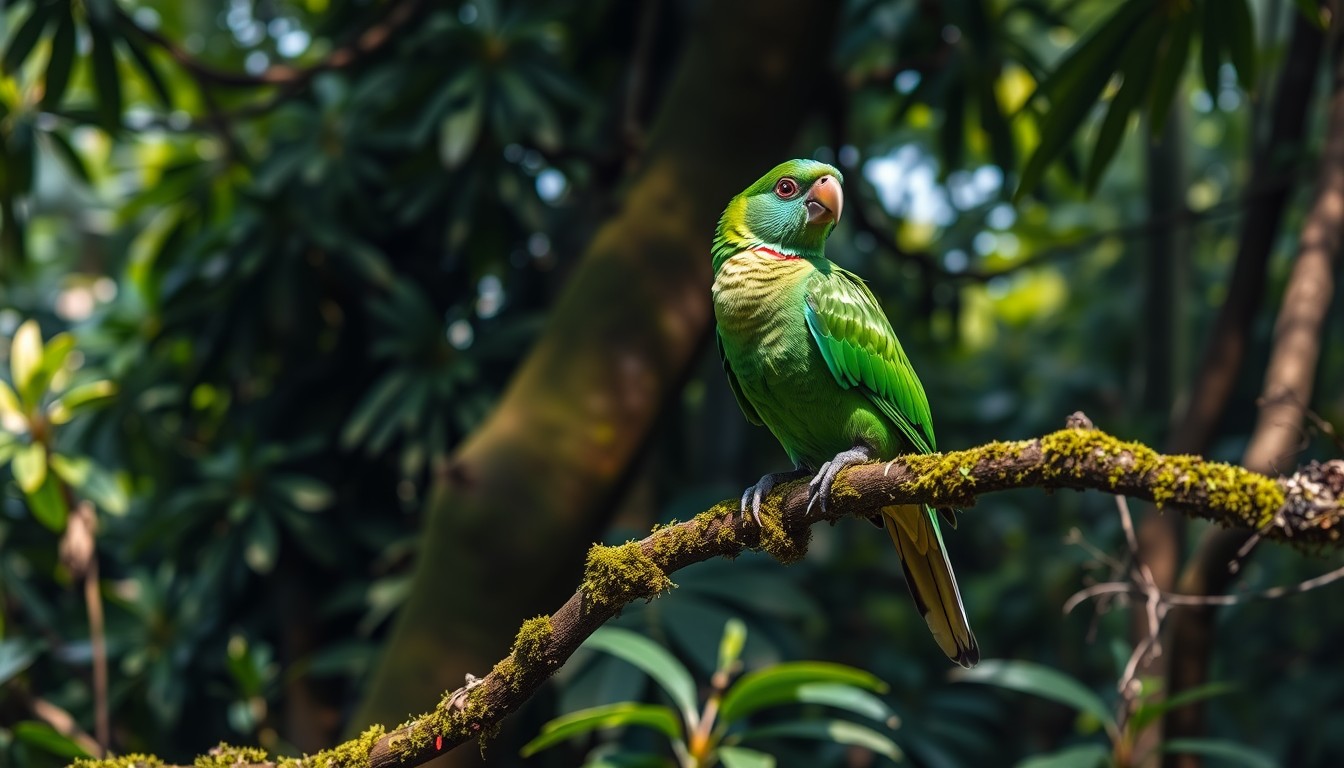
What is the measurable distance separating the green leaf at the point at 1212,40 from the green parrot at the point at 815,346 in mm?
1475

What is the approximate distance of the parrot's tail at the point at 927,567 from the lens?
8.21ft

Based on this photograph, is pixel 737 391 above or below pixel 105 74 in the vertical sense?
above

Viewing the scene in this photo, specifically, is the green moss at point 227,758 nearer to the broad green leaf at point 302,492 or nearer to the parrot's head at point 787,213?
the parrot's head at point 787,213

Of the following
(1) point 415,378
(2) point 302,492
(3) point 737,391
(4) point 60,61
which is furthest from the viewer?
(1) point 415,378

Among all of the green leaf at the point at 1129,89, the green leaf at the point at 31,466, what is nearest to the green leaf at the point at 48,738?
the green leaf at the point at 31,466

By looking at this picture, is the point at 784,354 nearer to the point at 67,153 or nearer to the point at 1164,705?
the point at 1164,705

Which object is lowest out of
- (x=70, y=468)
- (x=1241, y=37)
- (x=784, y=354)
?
(x=70, y=468)

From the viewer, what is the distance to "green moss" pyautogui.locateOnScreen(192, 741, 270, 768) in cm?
209

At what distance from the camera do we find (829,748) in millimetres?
5234

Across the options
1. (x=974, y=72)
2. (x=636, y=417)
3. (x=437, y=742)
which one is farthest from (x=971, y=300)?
(x=437, y=742)

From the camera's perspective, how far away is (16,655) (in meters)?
4.46

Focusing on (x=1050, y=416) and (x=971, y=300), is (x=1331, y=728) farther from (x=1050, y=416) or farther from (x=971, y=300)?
(x=971, y=300)

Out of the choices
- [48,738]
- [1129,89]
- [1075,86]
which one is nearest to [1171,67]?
[1129,89]

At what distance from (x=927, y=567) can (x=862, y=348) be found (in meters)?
0.49
